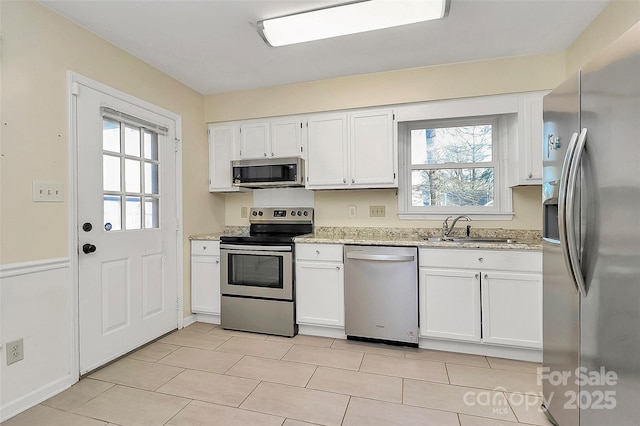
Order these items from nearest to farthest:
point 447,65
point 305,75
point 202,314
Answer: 1. point 447,65
2. point 305,75
3. point 202,314

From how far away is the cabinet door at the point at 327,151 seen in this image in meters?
2.94

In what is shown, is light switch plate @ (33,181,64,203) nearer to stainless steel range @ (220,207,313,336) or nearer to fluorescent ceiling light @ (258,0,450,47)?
stainless steel range @ (220,207,313,336)

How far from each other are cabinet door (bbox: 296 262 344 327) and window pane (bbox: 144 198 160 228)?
1.32 metres

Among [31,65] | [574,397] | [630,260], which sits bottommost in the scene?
[574,397]

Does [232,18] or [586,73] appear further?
[232,18]

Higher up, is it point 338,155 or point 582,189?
point 338,155

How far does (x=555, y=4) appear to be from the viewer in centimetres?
192

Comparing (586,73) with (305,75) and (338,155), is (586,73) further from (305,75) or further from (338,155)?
(305,75)

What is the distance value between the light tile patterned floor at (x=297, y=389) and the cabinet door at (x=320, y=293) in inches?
9.5

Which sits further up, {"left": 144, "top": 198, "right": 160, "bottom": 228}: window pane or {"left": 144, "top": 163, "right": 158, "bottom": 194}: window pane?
{"left": 144, "top": 163, "right": 158, "bottom": 194}: window pane

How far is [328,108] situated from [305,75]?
37 cm

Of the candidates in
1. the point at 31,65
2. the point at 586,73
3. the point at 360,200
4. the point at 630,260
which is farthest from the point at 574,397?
the point at 31,65

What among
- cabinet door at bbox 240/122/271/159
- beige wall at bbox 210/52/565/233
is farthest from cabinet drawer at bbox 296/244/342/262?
cabinet door at bbox 240/122/271/159

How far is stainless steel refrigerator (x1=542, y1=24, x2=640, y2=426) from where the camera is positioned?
1016 millimetres
